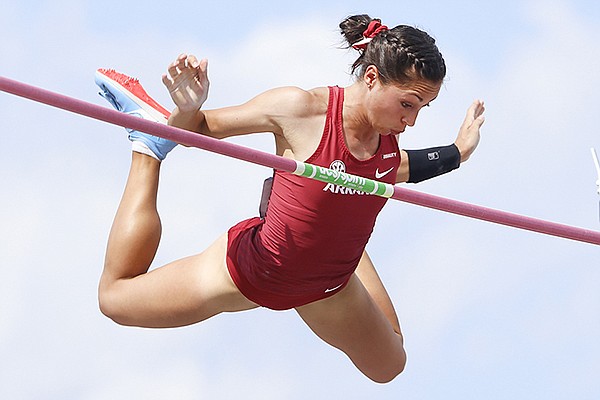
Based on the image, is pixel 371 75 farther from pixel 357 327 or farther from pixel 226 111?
pixel 357 327

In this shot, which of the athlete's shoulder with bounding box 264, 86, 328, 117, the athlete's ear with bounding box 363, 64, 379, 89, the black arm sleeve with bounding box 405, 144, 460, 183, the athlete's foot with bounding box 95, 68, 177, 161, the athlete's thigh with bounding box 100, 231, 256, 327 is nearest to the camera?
the athlete's shoulder with bounding box 264, 86, 328, 117

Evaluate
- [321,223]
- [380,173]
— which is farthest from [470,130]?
[321,223]

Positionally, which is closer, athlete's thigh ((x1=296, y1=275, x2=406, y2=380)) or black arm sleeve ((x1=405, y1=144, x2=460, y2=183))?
athlete's thigh ((x1=296, y1=275, x2=406, y2=380))

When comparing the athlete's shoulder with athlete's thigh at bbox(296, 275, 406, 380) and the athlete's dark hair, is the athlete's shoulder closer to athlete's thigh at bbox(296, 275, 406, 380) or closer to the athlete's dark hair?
the athlete's dark hair

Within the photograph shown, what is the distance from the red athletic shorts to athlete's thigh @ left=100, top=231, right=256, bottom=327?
0.22 ft

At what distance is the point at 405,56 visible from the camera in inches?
286

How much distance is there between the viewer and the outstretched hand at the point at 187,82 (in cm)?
691

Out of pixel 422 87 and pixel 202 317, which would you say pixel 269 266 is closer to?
pixel 202 317

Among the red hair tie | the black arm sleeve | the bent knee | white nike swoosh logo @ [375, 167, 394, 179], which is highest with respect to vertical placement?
the red hair tie

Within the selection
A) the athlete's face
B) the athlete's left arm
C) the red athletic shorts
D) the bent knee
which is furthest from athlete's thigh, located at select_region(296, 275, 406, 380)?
the athlete's face

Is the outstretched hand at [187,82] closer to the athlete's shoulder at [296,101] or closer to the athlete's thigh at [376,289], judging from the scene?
the athlete's shoulder at [296,101]

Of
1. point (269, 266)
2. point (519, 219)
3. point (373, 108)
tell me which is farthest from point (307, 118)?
point (519, 219)

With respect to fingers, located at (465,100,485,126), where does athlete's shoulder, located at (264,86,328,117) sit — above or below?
below

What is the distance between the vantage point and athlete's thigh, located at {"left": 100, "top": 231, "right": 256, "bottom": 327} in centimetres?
779
